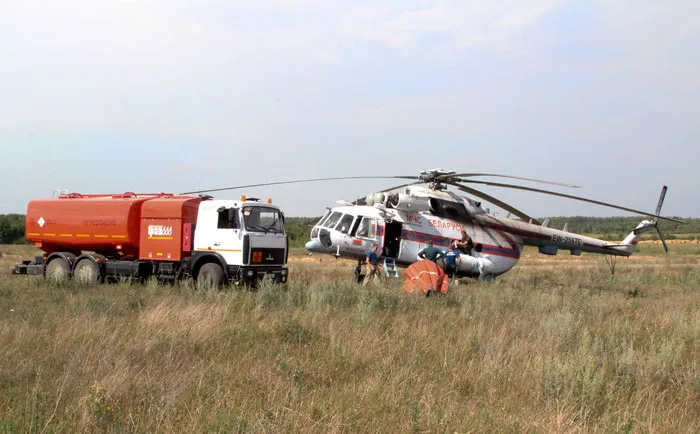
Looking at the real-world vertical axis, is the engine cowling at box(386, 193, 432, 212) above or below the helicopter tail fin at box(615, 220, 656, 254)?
above

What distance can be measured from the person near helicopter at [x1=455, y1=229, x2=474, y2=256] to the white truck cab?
5.49 m

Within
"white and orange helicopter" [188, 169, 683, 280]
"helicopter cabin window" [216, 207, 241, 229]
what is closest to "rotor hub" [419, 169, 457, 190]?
"white and orange helicopter" [188, 169, 683, 280]

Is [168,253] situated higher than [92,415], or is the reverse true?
[168,253]

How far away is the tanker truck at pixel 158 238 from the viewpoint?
1352 centimetres

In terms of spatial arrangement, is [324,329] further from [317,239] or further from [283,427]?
[317,239]

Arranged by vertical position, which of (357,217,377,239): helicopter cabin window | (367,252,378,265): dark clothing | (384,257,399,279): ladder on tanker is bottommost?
(384,257,399,279): ladder on tanker

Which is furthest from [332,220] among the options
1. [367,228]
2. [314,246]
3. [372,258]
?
[372,258]

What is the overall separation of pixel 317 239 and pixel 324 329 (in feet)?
27.4

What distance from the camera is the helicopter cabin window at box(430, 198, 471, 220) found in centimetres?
1684

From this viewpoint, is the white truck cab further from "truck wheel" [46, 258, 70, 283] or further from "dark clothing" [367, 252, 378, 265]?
"truck wheel" [46, 258, 70, 283]

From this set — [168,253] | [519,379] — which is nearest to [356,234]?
[168,253]

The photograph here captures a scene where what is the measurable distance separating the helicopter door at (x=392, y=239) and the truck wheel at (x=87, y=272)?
25.7ft

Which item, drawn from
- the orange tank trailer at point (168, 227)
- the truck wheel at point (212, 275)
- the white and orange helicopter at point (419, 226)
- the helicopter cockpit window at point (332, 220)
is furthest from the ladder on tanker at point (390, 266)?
the orange tank trailer at point (168, 227)

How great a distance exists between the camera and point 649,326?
922cm
